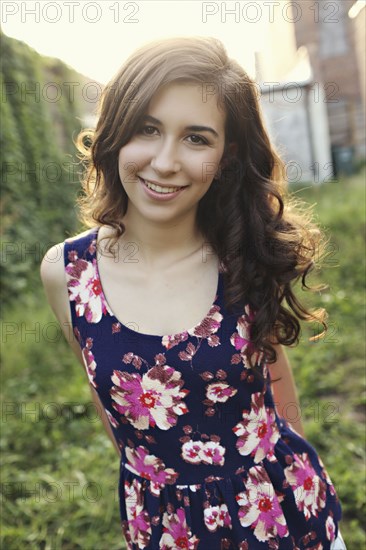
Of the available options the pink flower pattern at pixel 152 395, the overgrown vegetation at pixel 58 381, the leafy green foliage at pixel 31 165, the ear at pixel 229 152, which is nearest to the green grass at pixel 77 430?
the overgrown vegetation at pixel 58 381

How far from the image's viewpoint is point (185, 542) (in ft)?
4.06

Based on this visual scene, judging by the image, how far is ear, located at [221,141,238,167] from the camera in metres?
1.38

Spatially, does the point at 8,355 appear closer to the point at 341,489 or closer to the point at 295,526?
the point at 341,489

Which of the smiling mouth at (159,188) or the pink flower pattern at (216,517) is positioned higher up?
the smiling mouth at (159,188)

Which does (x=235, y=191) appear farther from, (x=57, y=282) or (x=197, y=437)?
(x=197, y=437)

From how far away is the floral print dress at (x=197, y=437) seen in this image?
3.98 feet

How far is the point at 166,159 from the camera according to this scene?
1.18m

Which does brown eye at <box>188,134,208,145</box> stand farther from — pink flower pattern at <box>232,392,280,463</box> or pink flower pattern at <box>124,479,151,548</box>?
pink flower pattern at <box>124,479,151,548</box>

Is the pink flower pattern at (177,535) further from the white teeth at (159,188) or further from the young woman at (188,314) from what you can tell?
the white teeth at (159,188)

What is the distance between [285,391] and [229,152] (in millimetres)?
651

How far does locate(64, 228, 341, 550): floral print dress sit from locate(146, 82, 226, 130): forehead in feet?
1.27

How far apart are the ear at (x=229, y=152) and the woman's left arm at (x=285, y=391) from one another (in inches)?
19.6

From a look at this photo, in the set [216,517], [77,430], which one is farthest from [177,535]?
[77,430]

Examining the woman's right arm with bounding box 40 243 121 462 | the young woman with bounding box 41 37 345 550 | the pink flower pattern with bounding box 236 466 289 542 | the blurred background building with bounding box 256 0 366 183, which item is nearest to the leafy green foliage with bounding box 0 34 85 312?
the woman's right arm with bounding box 40 243 121 462
